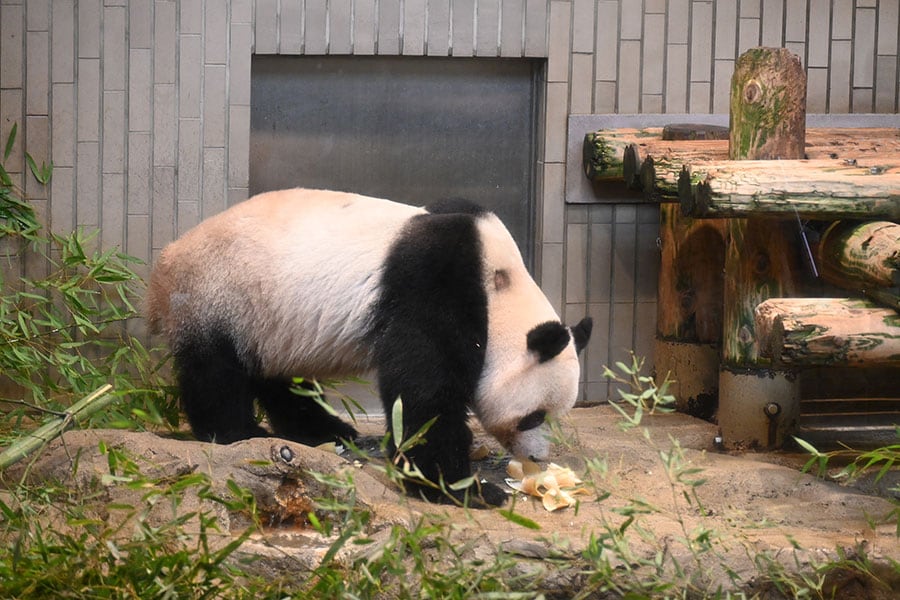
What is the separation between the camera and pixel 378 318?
4.25 metres

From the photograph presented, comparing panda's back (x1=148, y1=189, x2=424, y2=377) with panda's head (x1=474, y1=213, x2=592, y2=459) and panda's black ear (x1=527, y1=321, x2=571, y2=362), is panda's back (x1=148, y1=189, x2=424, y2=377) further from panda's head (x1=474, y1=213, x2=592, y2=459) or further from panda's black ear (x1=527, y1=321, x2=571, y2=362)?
panda's black ear (x1=527, y1=321, x2=571, y2=362)

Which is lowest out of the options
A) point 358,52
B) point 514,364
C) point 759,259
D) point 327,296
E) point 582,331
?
point 514,364

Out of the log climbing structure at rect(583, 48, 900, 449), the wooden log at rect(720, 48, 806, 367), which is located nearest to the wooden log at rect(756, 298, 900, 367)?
the log climbing structure at rect(583, 48, 900, 449)

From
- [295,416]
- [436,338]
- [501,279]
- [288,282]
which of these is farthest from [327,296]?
[295,416]

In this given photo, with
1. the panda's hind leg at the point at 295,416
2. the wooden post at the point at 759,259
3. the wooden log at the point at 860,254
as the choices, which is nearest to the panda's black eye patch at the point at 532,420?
the panda's hind leg at the point at 295,416

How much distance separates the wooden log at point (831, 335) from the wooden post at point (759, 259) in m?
0.85

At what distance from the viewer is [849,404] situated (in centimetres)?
614

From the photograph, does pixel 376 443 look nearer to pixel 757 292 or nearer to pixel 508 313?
pixel 508 313

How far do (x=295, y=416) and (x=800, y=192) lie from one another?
2.32m

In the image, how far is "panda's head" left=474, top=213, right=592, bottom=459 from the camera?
429 centimetres

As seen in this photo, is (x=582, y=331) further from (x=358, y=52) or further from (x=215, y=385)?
(x=358, y=52)

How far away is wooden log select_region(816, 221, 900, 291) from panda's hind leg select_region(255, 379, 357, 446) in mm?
2184

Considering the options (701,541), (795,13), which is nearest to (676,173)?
(795,13)

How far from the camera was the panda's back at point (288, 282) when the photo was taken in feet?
14.3
